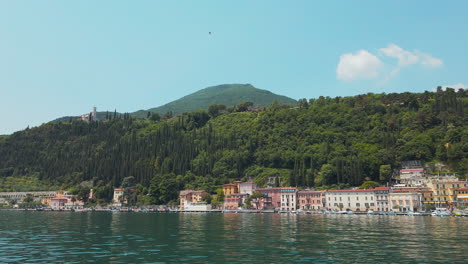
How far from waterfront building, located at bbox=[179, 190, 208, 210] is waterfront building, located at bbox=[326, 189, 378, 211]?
36241 millimetres

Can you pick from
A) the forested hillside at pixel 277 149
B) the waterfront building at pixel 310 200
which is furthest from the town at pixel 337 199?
the forested hillside at pixel 277 149

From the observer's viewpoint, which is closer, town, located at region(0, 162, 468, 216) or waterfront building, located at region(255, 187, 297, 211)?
town, located at region(0, 162, 468, 216)

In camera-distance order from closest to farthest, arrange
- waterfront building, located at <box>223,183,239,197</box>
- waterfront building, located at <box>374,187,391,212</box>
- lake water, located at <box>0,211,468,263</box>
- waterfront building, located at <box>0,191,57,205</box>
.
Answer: lake water, located at <box>0,211,468,263</box> → waterfront building, located at <box>374,187,391,212</box> → waterfront building, located at <box>223,183,239,197</box> → waterfront building, located at <box>0,191,57,205</box>

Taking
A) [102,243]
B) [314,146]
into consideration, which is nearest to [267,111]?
[314,146]

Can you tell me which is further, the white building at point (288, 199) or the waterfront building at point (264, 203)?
the waterfront building at point (264, 203)

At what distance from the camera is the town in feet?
299

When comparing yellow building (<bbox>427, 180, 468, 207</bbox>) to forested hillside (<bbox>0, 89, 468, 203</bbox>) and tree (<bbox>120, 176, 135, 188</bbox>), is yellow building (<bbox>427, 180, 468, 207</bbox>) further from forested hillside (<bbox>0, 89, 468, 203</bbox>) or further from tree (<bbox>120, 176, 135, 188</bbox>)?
tree (<bbox>120, 176, 135, 188</bbox>)

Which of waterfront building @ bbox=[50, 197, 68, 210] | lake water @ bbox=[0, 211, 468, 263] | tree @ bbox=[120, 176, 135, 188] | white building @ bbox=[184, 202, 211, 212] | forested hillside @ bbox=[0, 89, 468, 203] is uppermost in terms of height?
forested hillside @ bbox=[0, 89, 468, 203]

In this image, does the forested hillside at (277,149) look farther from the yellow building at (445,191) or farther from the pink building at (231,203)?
the pink building at (231,203)

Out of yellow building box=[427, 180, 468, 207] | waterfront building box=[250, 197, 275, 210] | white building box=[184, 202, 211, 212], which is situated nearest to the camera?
yellow building box=[427, 180, 468, 207]

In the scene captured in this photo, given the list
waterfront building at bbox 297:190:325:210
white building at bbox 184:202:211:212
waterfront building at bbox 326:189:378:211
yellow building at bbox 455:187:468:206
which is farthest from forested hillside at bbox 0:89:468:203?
white building at bbox 184:202:211:212

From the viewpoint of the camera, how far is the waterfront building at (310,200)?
105250 millimetres

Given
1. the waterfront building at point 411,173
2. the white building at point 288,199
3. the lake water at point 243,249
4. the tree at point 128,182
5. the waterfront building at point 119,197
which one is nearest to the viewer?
the lake water at point 243,249

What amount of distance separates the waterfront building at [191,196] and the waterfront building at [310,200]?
28.5 meters
